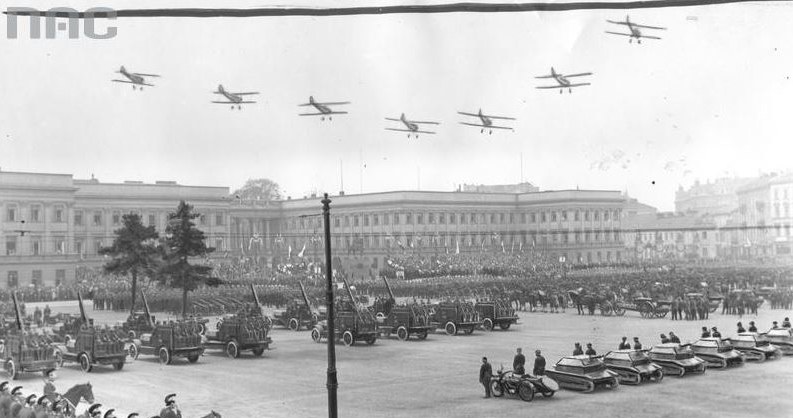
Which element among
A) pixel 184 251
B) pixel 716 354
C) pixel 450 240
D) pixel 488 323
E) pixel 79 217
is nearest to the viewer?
pixel 716 354

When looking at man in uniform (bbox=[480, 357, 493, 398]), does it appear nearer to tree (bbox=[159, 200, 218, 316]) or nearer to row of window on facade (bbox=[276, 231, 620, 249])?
tree (bbox=[159, 200, 218, 316])

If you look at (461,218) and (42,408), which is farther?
(461,218)

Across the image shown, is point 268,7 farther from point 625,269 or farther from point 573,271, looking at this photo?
point 625,269

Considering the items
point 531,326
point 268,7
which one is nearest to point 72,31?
point 268,7

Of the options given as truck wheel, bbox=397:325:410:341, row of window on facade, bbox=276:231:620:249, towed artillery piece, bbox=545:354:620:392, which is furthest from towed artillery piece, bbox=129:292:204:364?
row of window on facade, bbox=276:231:620:249

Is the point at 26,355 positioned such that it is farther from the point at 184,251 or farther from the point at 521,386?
the point at 521,386

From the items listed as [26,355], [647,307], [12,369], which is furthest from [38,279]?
[647,307]

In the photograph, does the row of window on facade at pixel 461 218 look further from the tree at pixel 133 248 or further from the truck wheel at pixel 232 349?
the truck wheel at pixel 232 349
